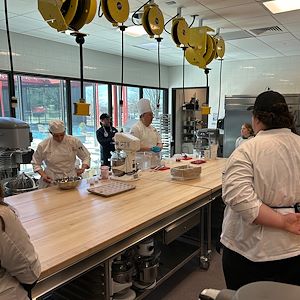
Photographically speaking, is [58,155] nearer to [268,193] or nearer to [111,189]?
[111,189]

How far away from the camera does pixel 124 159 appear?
313 centimetres

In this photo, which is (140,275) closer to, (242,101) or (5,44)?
(5,44)

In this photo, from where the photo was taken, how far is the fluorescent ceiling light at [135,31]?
4.47 metres

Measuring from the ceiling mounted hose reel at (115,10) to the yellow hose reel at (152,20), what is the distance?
434 mm

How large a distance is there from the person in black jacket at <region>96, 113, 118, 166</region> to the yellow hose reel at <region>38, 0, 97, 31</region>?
3563 millimetres

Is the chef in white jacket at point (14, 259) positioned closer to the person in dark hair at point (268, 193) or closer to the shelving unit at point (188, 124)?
the person in dark hair at point (268, 193)

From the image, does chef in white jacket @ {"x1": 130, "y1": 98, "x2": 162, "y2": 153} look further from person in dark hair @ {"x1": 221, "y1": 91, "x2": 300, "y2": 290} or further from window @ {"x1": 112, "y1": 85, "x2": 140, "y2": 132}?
window @ {"x1": 112, "y1": 85, "x2": 140, "y2": 132}

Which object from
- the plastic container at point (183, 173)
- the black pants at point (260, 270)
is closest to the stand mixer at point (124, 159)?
the plastic container at point (183, 173)

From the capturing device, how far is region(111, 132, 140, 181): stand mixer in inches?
121

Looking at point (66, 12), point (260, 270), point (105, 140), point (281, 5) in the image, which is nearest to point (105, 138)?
point (105, 140)

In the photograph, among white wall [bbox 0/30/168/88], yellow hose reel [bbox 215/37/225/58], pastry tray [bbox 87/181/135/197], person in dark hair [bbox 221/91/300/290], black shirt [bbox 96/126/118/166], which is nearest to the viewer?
person in dark hair [bbox 221/91/300/290]

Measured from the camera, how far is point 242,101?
7082mm

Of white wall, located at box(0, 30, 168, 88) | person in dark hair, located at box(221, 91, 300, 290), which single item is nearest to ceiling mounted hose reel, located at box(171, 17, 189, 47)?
person in dark hair, located at box(221, 91, 300, 290)

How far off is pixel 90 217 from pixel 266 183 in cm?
111
